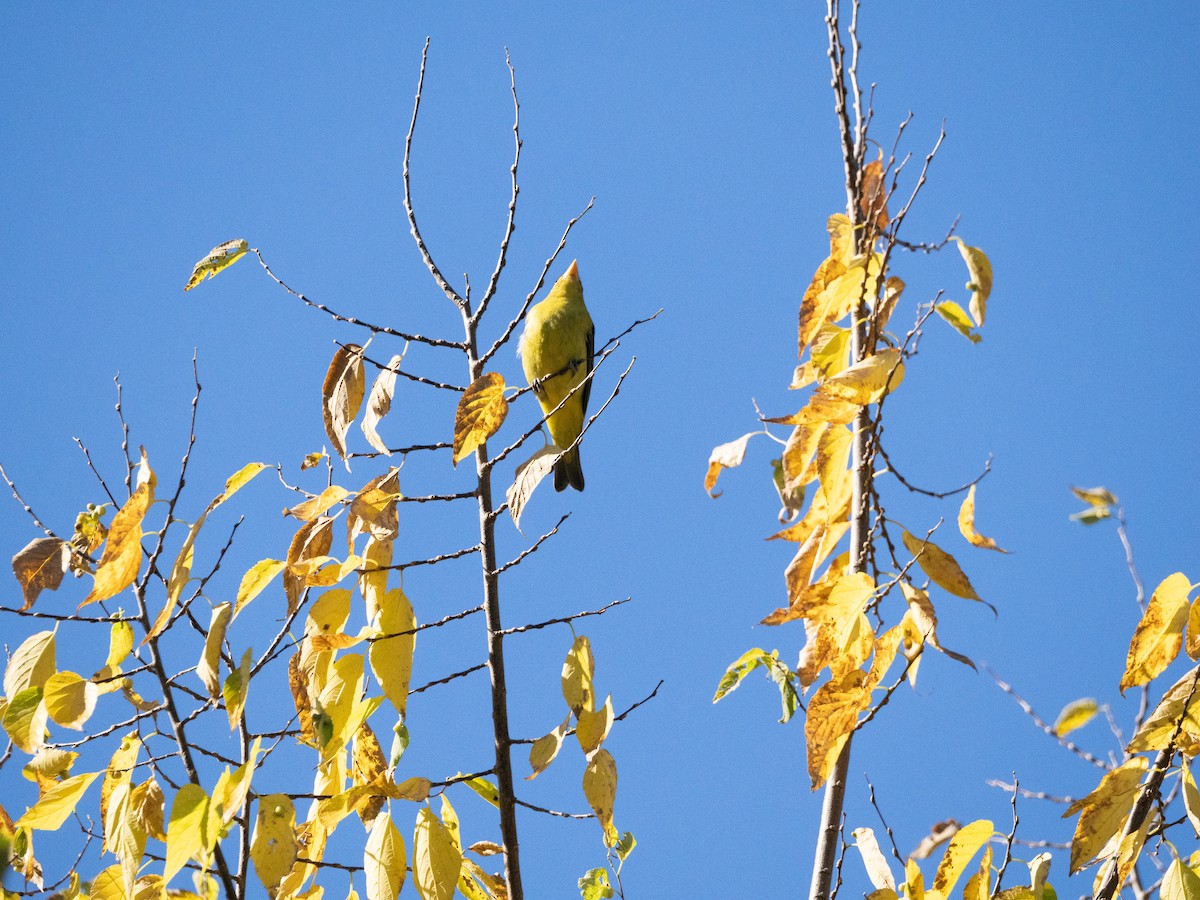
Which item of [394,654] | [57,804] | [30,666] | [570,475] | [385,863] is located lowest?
[385,863]

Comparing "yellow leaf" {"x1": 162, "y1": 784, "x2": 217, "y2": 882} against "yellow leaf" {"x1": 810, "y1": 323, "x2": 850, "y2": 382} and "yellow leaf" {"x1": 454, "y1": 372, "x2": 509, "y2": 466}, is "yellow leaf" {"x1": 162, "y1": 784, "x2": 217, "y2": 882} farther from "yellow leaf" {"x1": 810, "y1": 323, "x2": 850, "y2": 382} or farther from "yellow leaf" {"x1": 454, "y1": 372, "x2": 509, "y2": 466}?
"yellow leaf" {"x1": 810, "y1": 323, "x2": 850, "y2": 382}

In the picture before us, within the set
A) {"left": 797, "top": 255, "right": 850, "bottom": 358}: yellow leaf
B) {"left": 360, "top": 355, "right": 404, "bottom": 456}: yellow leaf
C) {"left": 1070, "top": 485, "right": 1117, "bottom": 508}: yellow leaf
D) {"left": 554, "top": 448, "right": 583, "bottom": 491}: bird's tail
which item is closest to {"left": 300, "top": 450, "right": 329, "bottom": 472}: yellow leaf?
{"left": 360, "top": 355, "right": 404, "bottom": 456}: yellow leaf

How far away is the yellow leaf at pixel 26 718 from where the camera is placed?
1.98 m

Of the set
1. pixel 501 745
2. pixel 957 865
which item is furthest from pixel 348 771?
pixel 957 865

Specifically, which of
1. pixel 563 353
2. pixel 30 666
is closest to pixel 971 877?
pixel 30 666

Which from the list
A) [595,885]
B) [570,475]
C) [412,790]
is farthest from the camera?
[570,475]

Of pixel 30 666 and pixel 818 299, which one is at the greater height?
pixel 818 299

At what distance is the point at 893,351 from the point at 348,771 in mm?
1232

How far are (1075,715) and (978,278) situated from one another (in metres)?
0.95

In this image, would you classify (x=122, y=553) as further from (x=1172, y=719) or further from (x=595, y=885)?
(x=1172, y=719)

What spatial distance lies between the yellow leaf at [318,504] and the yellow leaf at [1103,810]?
1300mm

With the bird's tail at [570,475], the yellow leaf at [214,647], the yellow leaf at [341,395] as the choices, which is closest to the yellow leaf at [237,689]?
the yellow leaf at [214,647]

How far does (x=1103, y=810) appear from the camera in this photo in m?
1.80

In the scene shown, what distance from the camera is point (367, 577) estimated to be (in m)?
1.99
